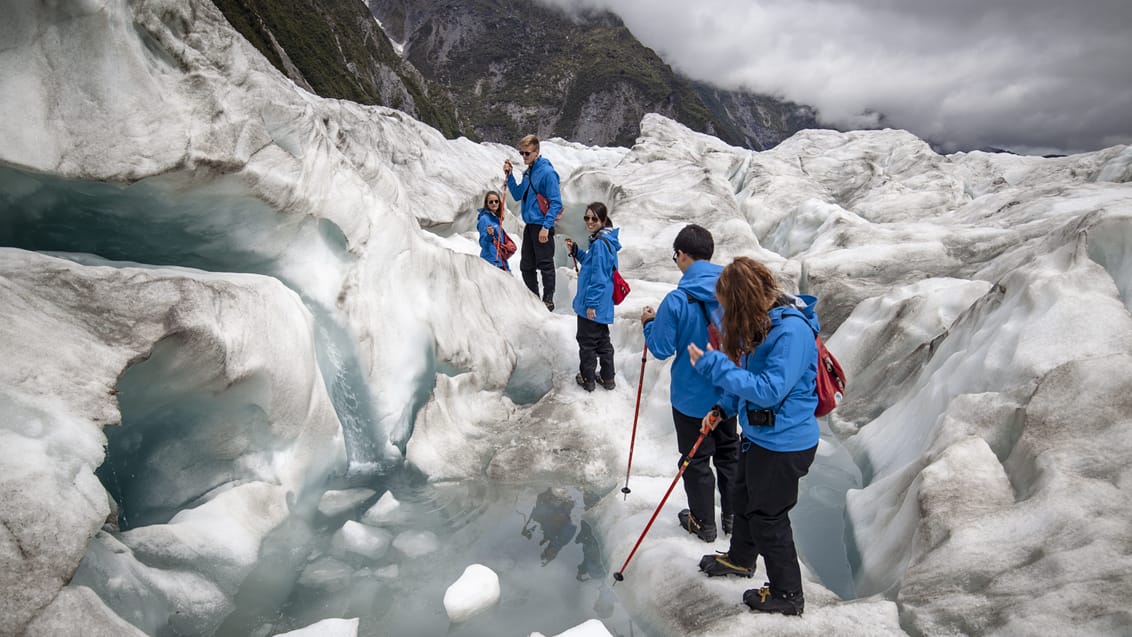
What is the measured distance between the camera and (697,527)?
15.0ft

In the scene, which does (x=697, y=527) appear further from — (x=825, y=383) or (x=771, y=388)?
(x=771, y=388)

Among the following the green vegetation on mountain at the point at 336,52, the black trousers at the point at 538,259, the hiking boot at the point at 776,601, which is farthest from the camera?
the green vegetation on mountain at the point at 336,52

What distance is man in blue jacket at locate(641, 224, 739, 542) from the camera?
411cm

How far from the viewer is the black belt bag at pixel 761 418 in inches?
127

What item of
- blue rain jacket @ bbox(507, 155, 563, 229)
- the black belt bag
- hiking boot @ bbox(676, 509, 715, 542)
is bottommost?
Result: hiking boot @ bbox(676, 509, 715, 542)

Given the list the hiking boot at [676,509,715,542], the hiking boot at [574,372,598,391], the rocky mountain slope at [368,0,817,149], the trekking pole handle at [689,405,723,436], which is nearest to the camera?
the trekking pole handle at [689,405,723,436]

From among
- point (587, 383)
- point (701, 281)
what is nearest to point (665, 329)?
point (701, 281)

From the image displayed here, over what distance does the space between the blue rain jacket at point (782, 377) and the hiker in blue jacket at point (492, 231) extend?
277 inches

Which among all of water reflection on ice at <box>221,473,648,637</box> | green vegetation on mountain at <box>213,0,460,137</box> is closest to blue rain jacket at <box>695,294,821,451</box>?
water reflection on ice at <box>221,473,648,637</box>

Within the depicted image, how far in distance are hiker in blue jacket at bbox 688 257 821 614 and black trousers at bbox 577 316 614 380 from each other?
366cm

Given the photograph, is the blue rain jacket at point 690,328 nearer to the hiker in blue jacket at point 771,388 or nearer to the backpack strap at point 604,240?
the hiker in blue jacket at point 771,388

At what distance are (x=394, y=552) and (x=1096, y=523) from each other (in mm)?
4636

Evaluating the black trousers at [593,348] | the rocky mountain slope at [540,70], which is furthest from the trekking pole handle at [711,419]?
the rocky mountain slope at [540,70]

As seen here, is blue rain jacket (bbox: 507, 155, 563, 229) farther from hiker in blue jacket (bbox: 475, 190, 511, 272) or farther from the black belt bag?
the black belt bag
